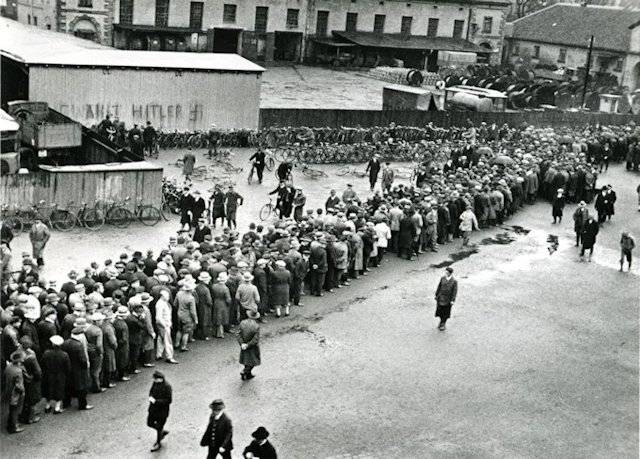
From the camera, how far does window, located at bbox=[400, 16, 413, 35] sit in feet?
241

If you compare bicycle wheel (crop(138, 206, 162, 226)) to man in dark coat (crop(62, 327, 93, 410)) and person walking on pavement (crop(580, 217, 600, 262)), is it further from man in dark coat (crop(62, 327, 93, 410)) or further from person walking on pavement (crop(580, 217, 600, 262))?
person walking on pavement (crop(580, 217, 600, 262))

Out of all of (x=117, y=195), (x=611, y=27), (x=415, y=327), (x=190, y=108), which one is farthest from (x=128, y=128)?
(x=611, y=27)

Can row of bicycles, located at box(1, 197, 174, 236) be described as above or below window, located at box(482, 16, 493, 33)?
below

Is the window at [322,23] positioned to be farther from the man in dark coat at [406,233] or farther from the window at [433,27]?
the man in dark coat at [406,233]

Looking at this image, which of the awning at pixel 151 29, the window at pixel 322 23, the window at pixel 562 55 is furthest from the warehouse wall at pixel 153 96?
the window at pixel 562 55

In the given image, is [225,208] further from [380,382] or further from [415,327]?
[380,382]

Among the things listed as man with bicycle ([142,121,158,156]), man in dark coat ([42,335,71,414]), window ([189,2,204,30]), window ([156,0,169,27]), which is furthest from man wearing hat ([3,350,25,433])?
window ([189,2,204,30])

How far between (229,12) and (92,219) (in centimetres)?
4158

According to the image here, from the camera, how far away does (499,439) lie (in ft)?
53.0

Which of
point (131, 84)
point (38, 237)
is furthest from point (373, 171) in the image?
point (38, 237)

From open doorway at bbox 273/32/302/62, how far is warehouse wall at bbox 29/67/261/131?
27263 millimetres

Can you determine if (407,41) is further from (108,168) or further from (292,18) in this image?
(108,168)

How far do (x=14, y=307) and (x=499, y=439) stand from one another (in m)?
8.89

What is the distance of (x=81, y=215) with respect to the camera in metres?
26.3
